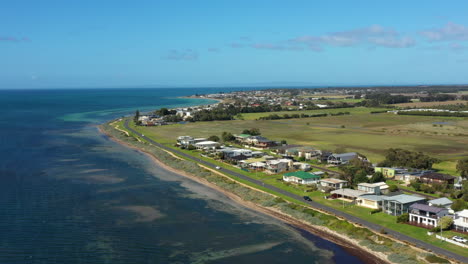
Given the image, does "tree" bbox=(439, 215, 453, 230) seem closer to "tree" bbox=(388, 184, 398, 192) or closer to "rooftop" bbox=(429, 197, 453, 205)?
"rooftop" bbox=(429, 197, 453, 205)

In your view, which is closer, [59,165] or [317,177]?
[317,177]

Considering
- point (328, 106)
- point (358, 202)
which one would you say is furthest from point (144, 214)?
point (328, 106)

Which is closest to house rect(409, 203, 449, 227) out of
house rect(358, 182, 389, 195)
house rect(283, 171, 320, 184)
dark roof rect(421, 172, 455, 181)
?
house rect(358, 182, 389, 195)

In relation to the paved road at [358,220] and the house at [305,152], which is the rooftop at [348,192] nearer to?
the paved road at [358,220]

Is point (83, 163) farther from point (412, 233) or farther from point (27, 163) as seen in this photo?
point (412, 233)

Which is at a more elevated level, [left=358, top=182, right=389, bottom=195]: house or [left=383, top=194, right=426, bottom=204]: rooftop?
[left=383, top=194, right=426, bottom=204]: rooftop

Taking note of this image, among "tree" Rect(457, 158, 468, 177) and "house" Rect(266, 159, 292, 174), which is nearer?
"tree" Rect(457, 158, 468, 177)
